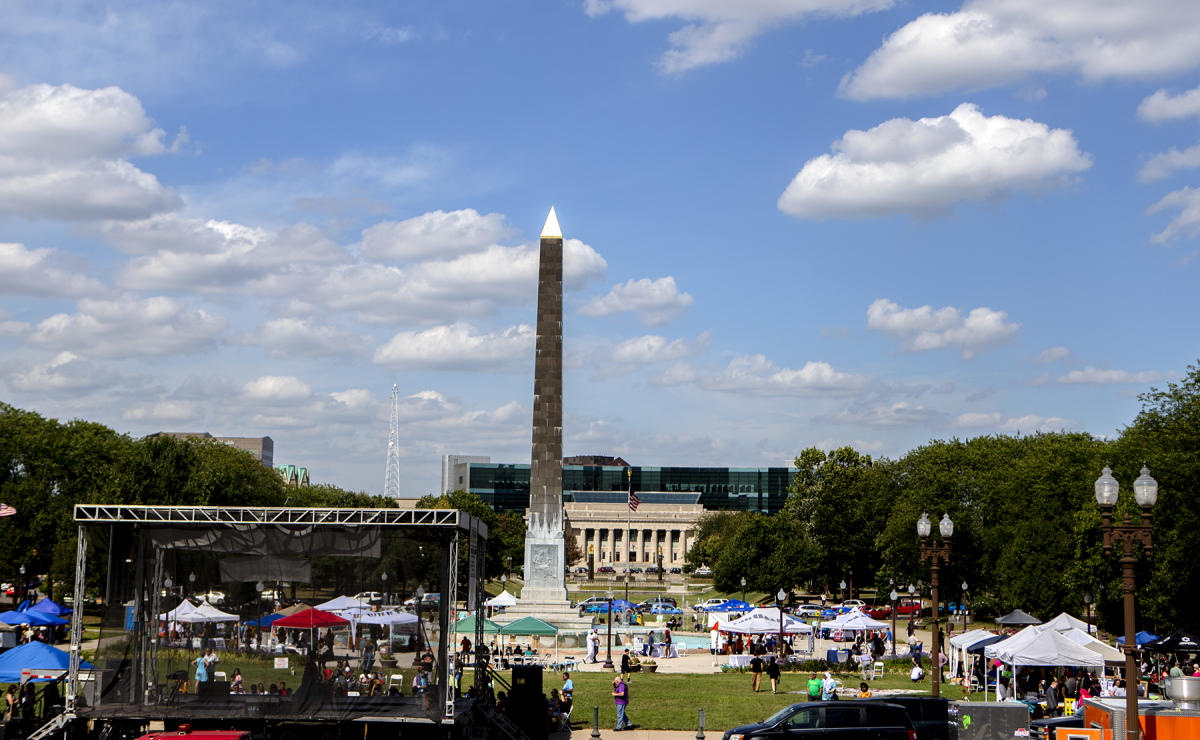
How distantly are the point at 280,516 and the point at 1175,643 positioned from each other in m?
28.5

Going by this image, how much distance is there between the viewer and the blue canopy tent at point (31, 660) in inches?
963

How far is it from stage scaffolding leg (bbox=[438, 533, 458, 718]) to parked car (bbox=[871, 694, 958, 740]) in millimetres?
8591

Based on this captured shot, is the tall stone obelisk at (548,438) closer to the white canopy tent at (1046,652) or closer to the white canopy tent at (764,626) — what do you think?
the white canopy tent at (764,626)

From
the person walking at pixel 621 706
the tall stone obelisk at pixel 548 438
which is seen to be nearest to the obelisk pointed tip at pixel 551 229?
the tall stone obelisk at pixel 548 438

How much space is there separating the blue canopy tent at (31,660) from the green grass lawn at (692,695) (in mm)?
11795

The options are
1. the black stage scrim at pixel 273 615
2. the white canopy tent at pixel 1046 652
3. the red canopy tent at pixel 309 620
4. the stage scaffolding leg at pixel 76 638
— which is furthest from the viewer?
the white canopy tent at pixel 1046 652

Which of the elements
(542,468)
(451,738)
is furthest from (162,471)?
(451,738)

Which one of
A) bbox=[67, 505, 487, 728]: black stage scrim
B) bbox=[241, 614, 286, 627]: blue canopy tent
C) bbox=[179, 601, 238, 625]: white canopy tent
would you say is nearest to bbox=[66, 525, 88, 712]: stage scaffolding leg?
bbox=[67, 505, 487, 728]: black stage scrim

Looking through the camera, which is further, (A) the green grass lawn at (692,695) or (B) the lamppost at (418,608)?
(A) the green grass lawn at (692,695)

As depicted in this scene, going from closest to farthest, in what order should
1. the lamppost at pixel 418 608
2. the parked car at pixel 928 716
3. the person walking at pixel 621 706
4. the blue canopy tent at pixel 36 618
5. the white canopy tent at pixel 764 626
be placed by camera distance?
the parked car at pixel 928 716 < the lamppost at pixel 418 608 < the person walking at pixel 621 706 < the blue canopy tent at pixel 36 618 < the white canopy tent at pixel 764 626

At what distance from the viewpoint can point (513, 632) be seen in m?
37.5

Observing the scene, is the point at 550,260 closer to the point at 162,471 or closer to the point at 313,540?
the point at 162,471

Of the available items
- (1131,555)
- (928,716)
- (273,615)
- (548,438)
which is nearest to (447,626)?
(273,615)

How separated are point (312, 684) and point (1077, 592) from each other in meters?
32.6
